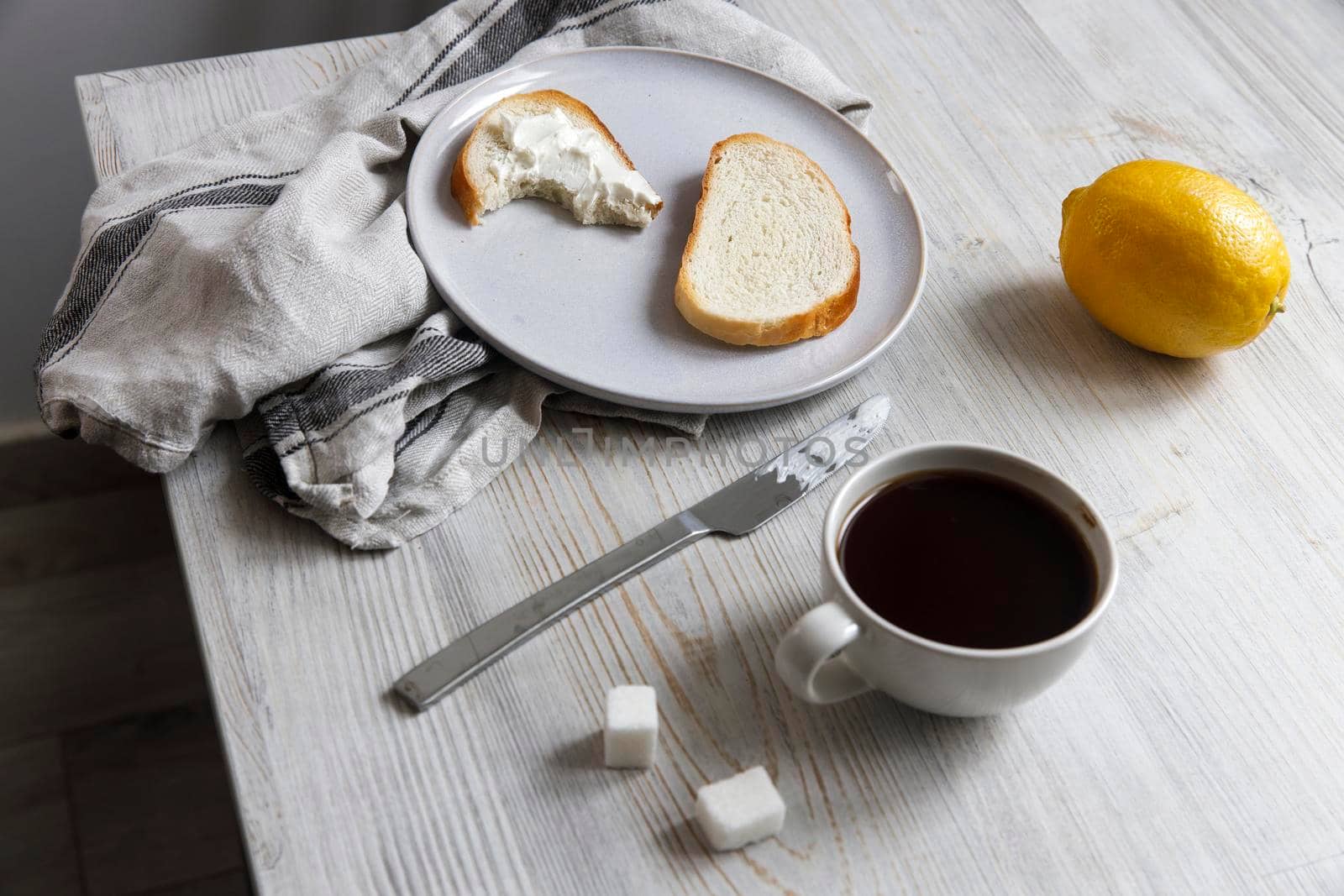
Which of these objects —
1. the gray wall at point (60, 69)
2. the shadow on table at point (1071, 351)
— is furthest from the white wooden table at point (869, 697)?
the gray wall at point (60, 69)

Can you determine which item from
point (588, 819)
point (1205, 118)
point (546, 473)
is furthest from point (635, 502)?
point (1205, 118)

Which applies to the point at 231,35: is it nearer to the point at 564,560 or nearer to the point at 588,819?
the point at 564,560

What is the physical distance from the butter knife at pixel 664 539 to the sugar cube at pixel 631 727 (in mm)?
94

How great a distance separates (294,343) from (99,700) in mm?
1110

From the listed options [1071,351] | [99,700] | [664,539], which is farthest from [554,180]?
[99,700]

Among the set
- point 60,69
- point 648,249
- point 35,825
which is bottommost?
point 35,825

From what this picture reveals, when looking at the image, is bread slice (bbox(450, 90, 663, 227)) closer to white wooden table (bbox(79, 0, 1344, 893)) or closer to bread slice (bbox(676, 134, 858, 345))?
bread slice (bbox(676, 134, 858, 345))

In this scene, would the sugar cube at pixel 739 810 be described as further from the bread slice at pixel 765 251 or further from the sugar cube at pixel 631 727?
the bread slice at pixel 765 251

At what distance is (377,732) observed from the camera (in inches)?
29.1

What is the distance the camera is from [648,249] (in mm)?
1029

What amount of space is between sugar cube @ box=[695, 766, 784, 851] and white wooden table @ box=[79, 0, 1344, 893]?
0.05 ft

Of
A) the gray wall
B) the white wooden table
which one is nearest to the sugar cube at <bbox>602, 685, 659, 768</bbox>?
the white wooden table

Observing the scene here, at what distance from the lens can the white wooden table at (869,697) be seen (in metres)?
0.71

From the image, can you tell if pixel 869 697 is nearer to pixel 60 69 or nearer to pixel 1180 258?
pixel 1180 258
